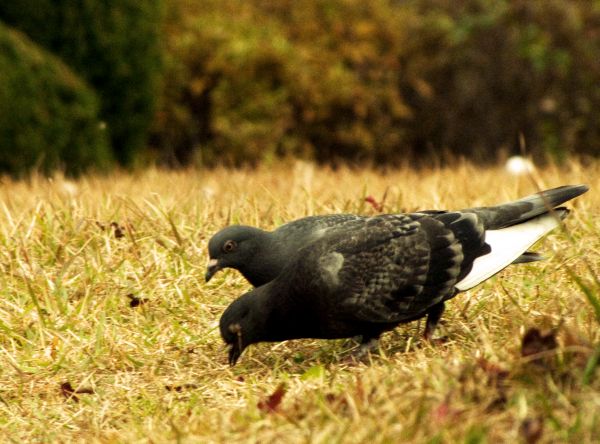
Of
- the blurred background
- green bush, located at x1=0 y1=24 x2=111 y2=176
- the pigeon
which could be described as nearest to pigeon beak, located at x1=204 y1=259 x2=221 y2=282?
the pigeon

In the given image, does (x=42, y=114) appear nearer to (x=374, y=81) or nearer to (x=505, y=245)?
(x=374, y=81)

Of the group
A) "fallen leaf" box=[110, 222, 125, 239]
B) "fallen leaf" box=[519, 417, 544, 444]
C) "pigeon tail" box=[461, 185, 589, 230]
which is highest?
"pigeon tail" box=[461, 185, 589, 230]

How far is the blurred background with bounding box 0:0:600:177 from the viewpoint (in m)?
11.7

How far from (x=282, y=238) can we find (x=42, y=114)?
4835mm

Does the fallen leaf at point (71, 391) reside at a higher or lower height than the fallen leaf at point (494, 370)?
lower

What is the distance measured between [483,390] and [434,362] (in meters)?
0.41

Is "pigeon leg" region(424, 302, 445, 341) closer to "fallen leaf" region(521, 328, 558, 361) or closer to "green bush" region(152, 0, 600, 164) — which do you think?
"fallen leaf" region(521, 328, 558, 361)

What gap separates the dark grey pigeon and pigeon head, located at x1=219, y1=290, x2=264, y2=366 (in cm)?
30

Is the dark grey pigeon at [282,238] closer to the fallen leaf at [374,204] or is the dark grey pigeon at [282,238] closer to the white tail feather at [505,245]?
the white tail feather at [505,245]

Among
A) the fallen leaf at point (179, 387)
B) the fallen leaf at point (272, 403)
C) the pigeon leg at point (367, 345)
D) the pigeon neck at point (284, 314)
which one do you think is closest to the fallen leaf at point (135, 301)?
the fallen leaf at point (179, 387)

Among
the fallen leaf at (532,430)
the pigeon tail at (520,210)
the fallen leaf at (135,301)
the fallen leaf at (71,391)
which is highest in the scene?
the pigeon tail at (520,210)

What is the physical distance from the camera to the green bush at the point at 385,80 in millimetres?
11766

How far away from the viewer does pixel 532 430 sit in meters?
2.83

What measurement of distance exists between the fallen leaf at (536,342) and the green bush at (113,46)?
6851 millimetres
